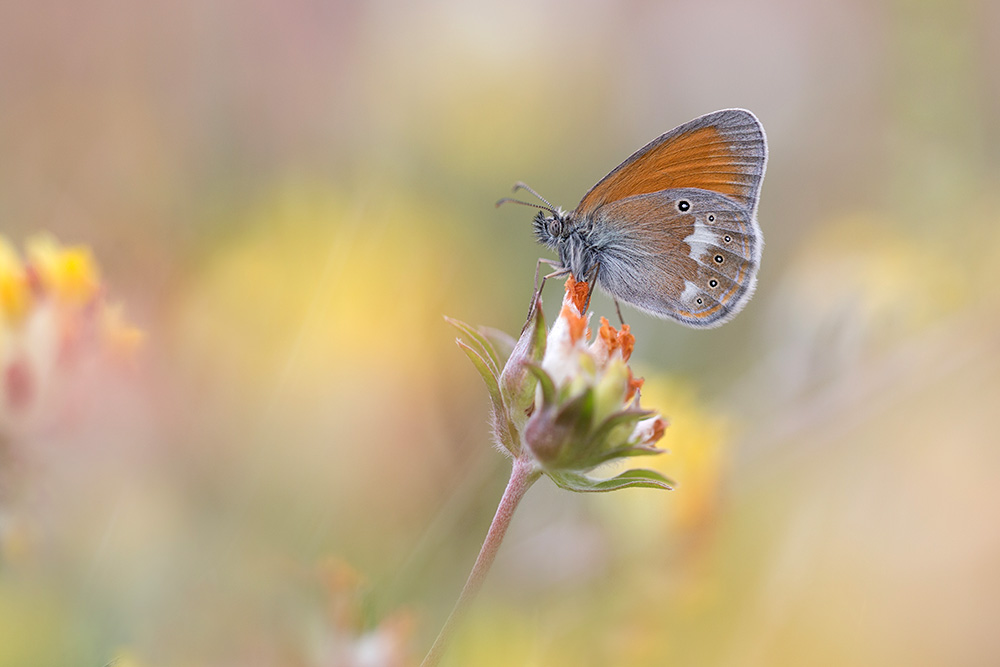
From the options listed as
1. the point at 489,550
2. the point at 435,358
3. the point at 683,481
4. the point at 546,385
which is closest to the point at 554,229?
the point at 435,358

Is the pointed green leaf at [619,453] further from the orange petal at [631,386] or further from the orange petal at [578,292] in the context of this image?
the orange petal at [578,292]

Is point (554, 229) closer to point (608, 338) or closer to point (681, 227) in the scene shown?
point (681, 227)

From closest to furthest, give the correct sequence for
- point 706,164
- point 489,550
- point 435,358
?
1. point 489,550
2. point 706,164
3. point 435,358

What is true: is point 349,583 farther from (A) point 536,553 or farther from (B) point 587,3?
(B) point 587,3

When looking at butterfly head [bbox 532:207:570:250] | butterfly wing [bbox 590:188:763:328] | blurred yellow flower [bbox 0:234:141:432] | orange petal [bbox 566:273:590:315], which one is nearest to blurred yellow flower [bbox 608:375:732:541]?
butterfly wing [bbox 590:188:763:328]

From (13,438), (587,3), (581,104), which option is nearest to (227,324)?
(13,438)

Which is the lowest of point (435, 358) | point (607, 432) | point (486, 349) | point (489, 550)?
point (489, 550)

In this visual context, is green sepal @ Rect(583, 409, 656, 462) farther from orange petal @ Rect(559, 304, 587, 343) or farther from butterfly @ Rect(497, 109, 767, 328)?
butterfly @ Rect(497, 109, 767, 328)
